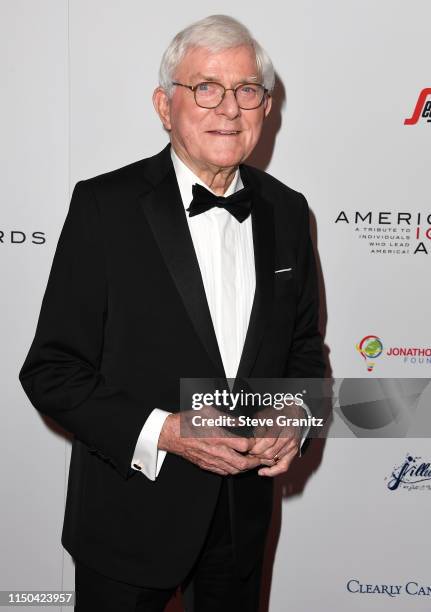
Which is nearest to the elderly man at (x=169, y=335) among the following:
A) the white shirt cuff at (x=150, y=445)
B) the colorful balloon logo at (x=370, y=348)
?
the white shirt cuff at (x=150, y=445)

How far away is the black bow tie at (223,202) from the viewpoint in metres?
1.90

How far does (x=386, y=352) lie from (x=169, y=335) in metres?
1.28

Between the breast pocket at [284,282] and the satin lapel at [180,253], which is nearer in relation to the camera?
the satin lapel at [180,253]

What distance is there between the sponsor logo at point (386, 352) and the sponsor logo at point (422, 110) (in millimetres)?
823

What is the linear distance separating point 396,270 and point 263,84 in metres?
1.17

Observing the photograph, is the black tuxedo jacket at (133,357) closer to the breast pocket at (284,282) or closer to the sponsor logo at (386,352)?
the breast pocket at (284,282)

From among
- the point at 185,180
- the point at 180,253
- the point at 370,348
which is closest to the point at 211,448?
the point at 180,253

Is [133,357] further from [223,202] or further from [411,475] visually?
[411,475]

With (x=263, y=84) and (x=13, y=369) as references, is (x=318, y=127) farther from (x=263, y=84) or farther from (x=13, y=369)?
(x=13, y=369)

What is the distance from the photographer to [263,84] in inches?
75.2

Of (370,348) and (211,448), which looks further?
(370,348)

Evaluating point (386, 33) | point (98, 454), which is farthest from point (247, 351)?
point (386, 33)

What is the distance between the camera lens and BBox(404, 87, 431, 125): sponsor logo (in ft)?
8.94

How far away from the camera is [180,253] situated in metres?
1.85
